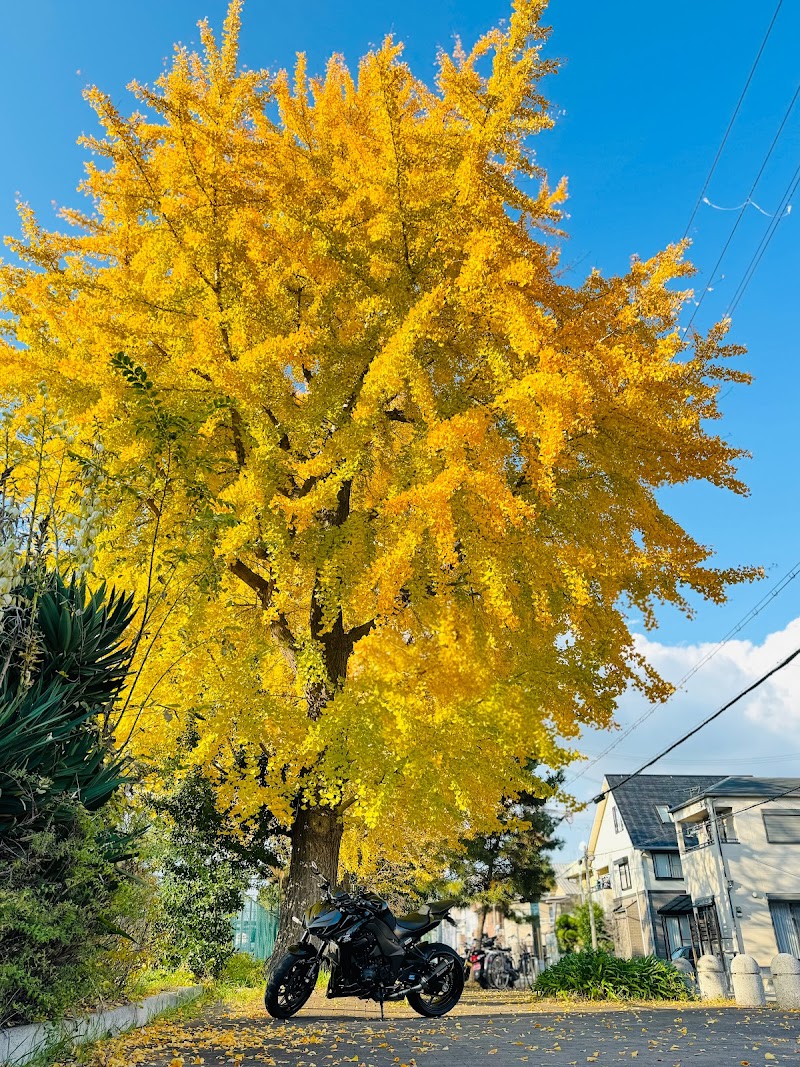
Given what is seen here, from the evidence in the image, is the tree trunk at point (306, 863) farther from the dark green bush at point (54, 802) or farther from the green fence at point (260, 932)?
the green fence at point (260, 932)

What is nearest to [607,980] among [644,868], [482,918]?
[482,918]

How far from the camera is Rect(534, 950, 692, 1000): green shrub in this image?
1116cm

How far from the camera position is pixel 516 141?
777 centimetres

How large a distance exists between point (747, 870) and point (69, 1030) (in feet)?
68.4

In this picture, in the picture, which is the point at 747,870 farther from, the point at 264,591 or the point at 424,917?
the point at 264,591

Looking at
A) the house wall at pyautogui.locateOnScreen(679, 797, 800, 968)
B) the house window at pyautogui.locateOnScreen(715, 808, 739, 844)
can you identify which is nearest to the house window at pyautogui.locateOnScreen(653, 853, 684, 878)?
the house wall at pyautogui.locateOnScreen(679, 797, 800, 968)

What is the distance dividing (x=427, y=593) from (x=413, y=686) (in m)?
1.26

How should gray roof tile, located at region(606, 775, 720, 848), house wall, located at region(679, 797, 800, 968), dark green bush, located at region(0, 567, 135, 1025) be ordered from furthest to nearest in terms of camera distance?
gray roof tile, located at region(606, 775, 720, 848), house wall, located at region(679, 797, 800, 968), dark green bush, located at region(0, 567, 135, 1025)

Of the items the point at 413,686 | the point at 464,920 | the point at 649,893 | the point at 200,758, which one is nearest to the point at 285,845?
the point at 200,758

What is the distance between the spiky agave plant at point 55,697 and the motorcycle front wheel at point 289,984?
2842 millimetres

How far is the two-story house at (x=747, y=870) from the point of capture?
19.8 metres

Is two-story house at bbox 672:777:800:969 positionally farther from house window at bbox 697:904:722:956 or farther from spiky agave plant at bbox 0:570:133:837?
spiky agave plant at bbox 0:570:133:837

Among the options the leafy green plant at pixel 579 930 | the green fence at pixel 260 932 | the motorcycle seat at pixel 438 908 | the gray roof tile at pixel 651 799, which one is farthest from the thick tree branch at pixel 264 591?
the leafy green plant at pixel 579 930

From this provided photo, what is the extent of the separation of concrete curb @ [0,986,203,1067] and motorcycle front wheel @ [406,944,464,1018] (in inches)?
98.7
